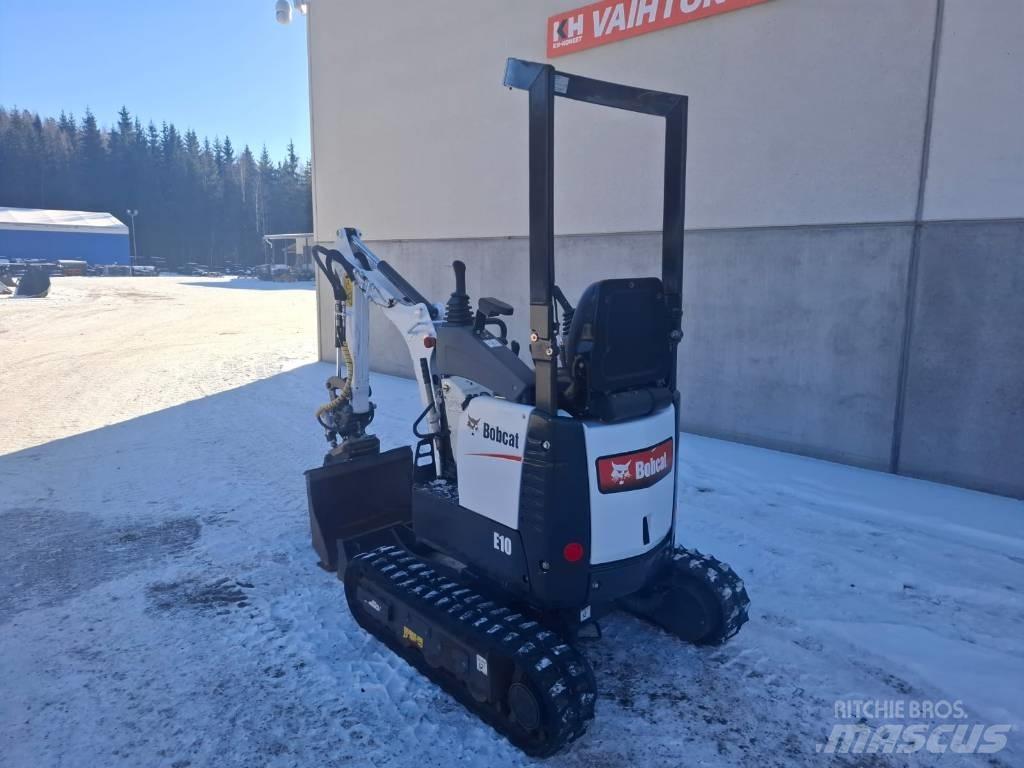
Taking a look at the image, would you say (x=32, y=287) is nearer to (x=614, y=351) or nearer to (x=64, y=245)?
(x=614, y=351)

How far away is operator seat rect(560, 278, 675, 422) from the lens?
2928mm

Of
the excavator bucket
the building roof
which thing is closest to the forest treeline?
the building roof

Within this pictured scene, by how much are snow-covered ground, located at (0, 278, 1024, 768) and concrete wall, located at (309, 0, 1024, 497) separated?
25.7 inches

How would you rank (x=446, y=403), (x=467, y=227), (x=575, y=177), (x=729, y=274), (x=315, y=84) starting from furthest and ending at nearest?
(x=315, y=84) → (x=467, y=227) → (x=575, y=177) → (x=729, y=274) → (x=446, y=403)

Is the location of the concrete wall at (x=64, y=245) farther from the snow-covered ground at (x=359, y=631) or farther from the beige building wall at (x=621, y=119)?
the snow-covered ground at (x=359, y=631)

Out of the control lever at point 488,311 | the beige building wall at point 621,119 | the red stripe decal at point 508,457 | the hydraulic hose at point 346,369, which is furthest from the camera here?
the beige building wall at point 621,119

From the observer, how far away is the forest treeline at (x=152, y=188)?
213ft

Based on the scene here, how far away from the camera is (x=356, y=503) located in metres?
4.72

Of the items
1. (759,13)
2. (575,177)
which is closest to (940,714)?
(759,13)

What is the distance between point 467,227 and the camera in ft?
33.1

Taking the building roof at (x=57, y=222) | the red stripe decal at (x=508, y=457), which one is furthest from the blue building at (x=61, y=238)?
the red stripe decal at (x=508, y=457)

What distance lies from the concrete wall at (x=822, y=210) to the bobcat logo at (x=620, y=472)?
4.38m

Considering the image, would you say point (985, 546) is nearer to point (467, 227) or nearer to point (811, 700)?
point (811, 700)

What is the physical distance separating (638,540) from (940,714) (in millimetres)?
1576
